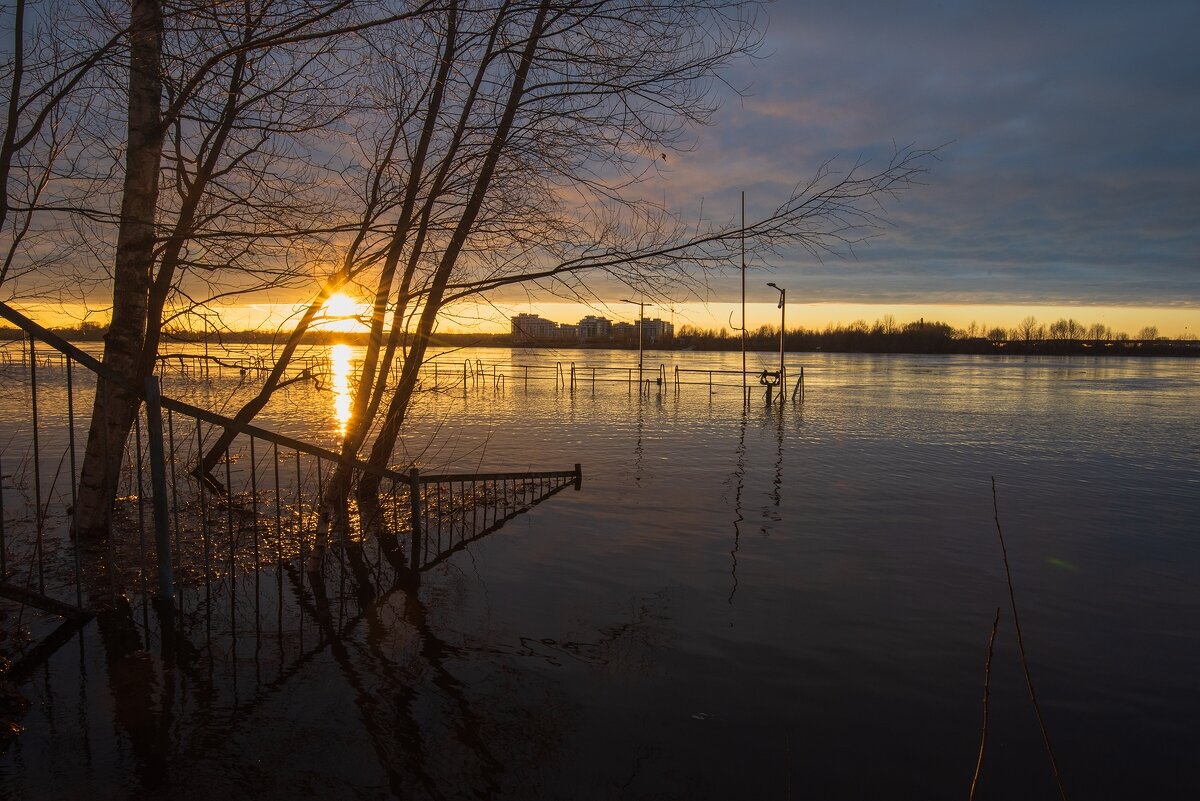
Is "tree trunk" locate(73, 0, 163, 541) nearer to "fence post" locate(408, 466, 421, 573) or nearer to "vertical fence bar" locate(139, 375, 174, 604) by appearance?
"vertical fence bar" locate(139, 375, 174, 604)

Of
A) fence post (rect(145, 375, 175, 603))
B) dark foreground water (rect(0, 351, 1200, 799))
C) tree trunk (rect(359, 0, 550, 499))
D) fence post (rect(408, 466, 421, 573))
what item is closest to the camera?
dark foreground water (rect(0, 351, 1200, 799))

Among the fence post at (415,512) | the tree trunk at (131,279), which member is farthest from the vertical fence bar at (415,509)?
the tree trunk at (131,279)

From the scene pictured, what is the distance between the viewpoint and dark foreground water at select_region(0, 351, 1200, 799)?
4230 mm

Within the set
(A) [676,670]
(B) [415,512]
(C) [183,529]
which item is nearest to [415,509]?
(B) [415,512]

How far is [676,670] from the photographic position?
18.9 feet

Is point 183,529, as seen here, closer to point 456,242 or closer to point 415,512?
point 415,512

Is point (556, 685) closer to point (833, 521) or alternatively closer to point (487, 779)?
point (487, 779)

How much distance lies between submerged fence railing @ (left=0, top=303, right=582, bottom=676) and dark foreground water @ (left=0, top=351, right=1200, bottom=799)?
1.19 feet

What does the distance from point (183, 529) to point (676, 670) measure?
6.16m

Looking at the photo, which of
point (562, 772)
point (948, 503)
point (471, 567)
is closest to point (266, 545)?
point (471, 567)

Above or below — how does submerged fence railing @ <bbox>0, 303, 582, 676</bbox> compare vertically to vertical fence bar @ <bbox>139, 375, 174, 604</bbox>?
below

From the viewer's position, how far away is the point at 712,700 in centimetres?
527

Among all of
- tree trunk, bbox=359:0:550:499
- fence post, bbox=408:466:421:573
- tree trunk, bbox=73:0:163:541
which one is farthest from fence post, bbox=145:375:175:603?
fence post, bbox=408:466:421:573

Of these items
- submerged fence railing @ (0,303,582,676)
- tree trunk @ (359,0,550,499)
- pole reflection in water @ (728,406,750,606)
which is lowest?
pole reflection in water @ (728,406,750,606)
